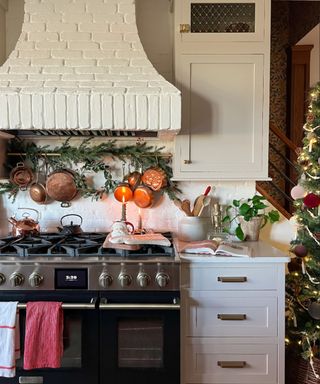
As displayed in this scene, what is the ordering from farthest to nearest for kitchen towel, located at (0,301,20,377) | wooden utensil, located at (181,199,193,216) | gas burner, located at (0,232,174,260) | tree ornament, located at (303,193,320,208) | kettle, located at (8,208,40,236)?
wooden utensil, located at (181,199,193,216)
kettle, located at (8,208,40,236)
tree ornament, located at (303,193,320,208)
gas burner, located at (0,232,174,260)
kitchen towel, located at (0,301,20,377)

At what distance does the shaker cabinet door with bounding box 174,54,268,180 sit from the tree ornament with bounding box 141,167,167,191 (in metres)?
0.16

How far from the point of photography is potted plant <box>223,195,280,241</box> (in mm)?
2367

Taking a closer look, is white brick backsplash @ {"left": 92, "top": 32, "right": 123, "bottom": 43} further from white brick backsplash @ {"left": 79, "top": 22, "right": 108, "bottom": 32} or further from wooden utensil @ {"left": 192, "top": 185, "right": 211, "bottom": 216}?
wooden utensil @ {"left": 192, "top": 185, "right": 211, "bottom": 216}

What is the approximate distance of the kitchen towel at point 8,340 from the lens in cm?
175

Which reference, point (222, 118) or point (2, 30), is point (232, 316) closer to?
point (222, 118)

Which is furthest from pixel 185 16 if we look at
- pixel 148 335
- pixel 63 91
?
pixel 148 335

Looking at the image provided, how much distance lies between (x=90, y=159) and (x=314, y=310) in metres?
1.74

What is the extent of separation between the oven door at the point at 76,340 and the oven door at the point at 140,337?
5 centimetres

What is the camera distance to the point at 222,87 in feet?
7.55

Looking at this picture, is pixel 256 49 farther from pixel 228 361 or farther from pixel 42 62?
pixel 228 361

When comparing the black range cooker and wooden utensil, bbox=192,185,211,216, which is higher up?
wooden utensil, bbox=192,185,211,216

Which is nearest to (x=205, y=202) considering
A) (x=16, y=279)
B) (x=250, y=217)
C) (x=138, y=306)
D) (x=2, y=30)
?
(x=250, y=217)

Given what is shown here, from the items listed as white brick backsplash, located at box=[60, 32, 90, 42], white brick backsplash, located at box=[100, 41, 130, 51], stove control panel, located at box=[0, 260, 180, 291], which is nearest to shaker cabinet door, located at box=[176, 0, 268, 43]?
white brick backsplash, located at box=[100, 41, 130, 51]

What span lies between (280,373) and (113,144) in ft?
5.76
